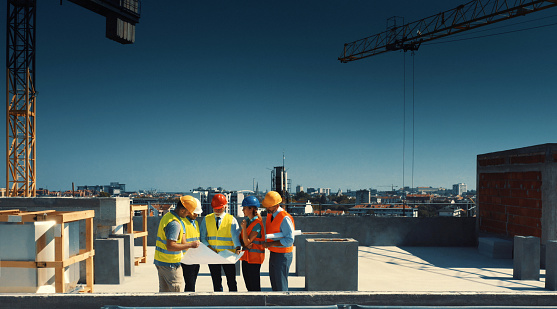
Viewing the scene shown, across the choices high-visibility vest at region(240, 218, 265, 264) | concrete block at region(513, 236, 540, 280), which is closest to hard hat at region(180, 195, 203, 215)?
high-visibility vest at region(240, 218, 265, 264)

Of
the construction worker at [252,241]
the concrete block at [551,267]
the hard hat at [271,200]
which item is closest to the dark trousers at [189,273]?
the construction worker at [252,241]

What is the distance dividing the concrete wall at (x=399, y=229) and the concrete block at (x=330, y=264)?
767 centimetres

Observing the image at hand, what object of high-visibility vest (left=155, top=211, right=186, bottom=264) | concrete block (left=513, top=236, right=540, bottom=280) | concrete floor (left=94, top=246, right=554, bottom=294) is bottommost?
concrete floor (left=94, top=246, right=554, bottom=294)

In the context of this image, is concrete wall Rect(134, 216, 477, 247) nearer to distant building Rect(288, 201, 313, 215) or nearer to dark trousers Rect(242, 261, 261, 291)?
distant building Rect(288, 201, 313, 215)

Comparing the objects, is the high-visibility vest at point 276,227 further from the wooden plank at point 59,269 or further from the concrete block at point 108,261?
the concrete block at point 108,261

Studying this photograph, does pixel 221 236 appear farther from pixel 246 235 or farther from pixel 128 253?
pixel 128 253

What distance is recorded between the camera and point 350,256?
8422 mm

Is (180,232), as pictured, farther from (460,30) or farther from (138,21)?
(460,30)

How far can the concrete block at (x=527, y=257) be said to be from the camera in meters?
10.1

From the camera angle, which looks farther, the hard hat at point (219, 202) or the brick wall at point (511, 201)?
the brick wall at point (511, 201)

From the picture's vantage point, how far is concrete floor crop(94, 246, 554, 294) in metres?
9.18

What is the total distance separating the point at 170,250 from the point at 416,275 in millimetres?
7259

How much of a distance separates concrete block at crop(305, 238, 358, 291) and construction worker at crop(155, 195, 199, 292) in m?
3.36

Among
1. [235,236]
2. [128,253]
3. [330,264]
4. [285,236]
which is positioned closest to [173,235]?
[235,236]
